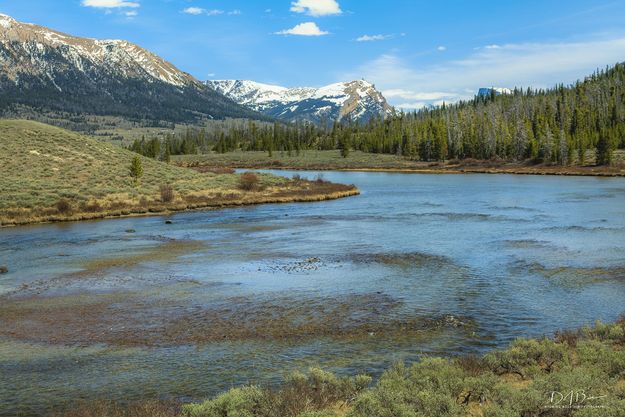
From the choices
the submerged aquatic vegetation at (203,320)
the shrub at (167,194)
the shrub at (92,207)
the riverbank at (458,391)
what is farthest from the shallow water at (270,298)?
the shrub at (167,194)

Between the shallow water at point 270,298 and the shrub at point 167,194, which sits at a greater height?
the shrub at point 167,194

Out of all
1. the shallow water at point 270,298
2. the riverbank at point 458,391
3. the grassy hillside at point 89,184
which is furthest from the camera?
the grassy hillside at point 89,184

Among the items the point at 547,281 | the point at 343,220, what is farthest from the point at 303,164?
the point at 547,281

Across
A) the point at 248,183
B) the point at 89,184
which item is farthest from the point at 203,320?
the point at 248,183

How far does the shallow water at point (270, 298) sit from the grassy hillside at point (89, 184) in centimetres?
1120

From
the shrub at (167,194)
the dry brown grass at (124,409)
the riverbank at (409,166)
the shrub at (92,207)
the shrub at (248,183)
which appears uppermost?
the riverbank at (409,166)

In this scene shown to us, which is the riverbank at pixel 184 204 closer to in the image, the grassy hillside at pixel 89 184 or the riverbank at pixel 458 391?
the grassy hillside at pixel 89 184

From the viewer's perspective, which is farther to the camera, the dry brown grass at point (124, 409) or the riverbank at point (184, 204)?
the riverbank at point (184, 204)

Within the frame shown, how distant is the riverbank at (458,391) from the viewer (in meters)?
10.2

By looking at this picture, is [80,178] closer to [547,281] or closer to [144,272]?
[144,272]

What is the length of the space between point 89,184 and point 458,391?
227 ft

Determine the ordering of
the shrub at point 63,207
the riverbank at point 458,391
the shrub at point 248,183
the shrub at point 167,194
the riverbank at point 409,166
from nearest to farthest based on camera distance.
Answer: the riverbank at point 458,391, the shrub at point 63,207, the shrub at point 167,194, the shrub at point 248,183, the riverbank at point 409,166

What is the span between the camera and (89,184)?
235 feet

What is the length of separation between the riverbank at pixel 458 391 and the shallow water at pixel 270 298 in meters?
1.63
